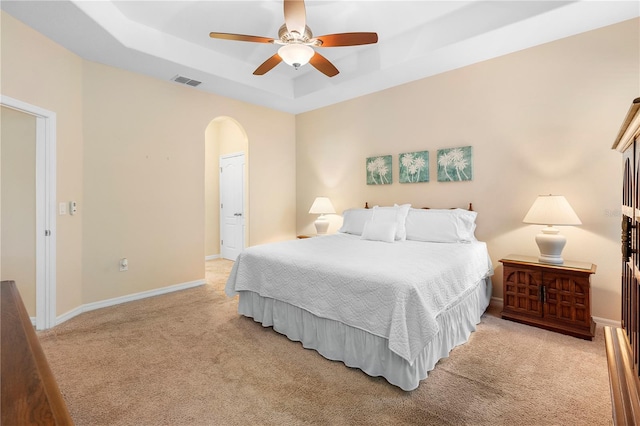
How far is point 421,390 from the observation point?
1923 mm

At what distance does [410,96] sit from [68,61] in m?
3.93

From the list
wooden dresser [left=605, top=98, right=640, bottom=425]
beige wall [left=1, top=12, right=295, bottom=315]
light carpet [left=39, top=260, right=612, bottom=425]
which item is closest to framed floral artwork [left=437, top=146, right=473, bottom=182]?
light carpet [left=39, top=260, right=612, bottom=425]

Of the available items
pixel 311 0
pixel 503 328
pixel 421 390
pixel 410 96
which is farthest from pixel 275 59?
pixel 503 328

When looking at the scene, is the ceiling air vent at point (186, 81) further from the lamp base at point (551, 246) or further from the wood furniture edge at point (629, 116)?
the lamp base at point (551, 246)

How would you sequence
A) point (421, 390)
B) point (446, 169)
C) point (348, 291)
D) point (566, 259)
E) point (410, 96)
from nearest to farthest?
1. point (421, 390)
2. point (348, 291)
3. point (566, 259)
4. point (446, 169)
5. point (410, 96)

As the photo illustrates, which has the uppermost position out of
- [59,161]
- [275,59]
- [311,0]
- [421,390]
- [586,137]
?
[311,0]

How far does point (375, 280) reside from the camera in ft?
6.66

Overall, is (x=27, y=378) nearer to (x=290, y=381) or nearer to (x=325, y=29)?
(x=290, y=381)

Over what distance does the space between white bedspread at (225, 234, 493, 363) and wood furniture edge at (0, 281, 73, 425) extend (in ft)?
5.19

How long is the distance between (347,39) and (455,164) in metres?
2.04

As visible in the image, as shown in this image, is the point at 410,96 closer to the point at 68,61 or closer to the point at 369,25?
the point at 369,25

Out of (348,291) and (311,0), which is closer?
(348,291)

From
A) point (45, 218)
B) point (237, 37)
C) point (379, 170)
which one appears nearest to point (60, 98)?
point (45, 218)

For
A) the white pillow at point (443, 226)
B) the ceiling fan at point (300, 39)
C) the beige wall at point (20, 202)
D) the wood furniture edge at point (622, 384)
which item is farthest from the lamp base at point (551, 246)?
the beige wall at point (20, 202)
